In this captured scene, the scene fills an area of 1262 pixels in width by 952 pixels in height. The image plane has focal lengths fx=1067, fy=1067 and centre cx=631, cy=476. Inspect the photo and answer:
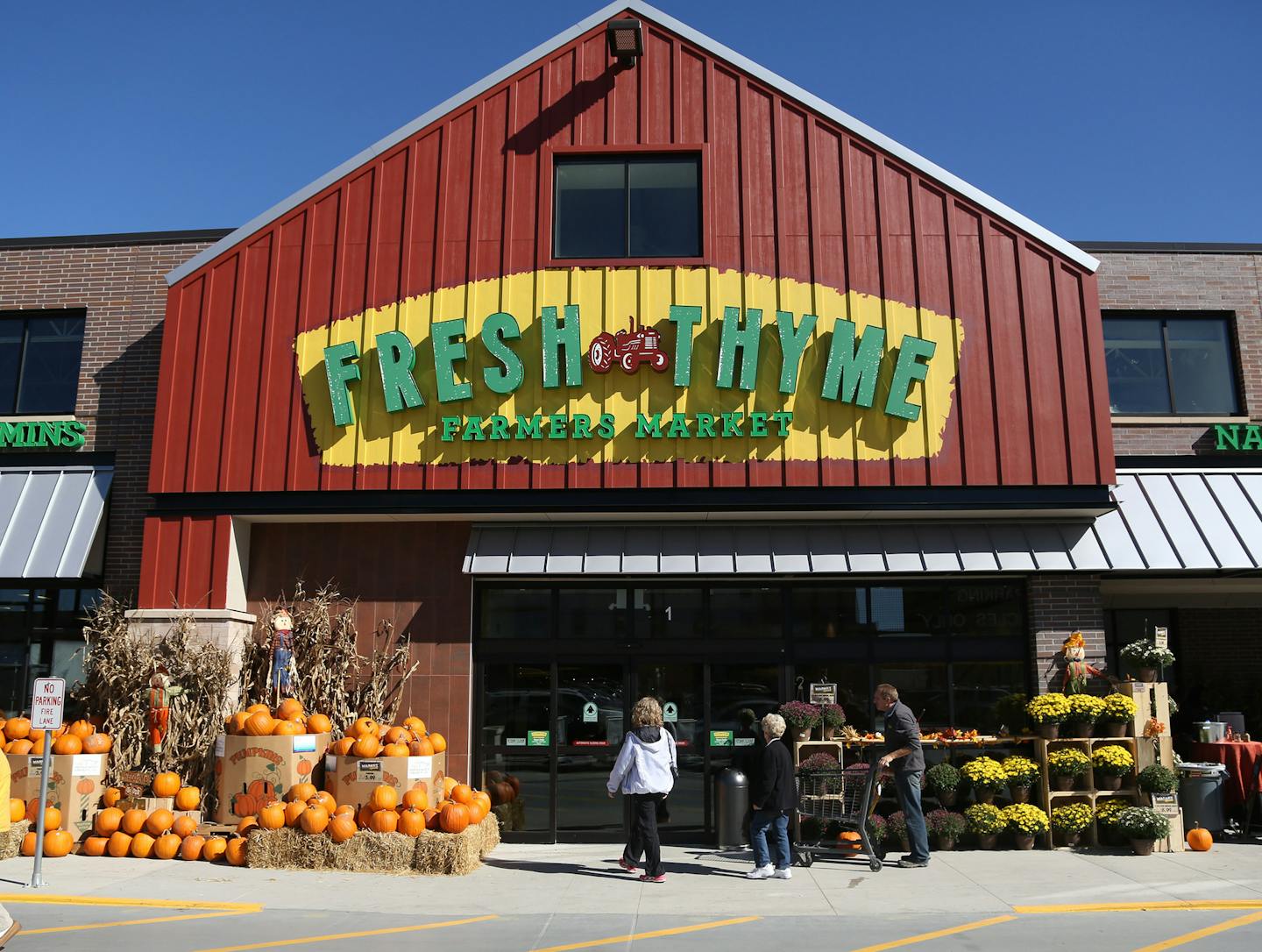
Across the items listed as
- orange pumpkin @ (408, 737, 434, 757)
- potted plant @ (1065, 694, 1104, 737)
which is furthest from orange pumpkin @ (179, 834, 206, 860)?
potted plant @ (1065, 694, 1104, 737)

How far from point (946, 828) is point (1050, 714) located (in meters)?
1.85

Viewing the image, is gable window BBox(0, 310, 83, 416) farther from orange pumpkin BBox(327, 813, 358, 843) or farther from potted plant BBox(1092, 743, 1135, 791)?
potted plant BBox(1092, 743, 1135, 791)

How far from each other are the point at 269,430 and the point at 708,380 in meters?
5.75

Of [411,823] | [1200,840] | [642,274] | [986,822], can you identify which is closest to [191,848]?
[411,823]

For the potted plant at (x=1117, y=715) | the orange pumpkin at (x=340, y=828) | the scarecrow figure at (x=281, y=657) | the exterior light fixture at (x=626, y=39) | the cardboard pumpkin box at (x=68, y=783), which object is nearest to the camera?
the orange pumpkin at (x=340, y=828)

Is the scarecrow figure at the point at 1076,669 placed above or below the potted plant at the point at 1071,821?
above

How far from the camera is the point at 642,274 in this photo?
45.7ft

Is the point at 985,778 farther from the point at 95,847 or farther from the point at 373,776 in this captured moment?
the point at 95,847

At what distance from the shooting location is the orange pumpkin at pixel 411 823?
11406mm

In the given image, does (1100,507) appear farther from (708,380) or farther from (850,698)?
(708,380)

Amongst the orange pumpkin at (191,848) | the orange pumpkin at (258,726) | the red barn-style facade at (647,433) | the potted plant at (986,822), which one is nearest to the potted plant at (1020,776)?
the potted plant at (986,822)

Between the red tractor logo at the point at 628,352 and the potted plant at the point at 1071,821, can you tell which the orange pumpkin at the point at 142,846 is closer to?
the red tractor logo at the point at 628,352

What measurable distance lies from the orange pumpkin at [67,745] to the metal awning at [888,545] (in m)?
4.90

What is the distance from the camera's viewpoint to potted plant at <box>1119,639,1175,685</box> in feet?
42.8
